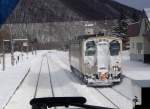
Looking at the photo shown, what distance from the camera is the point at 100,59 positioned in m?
28.7

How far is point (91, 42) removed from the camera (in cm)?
2816

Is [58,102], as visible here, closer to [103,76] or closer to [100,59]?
[103,76]

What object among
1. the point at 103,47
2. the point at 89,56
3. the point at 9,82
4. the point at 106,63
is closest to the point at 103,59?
the point at 106,63

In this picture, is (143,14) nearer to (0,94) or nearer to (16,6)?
(0,94)

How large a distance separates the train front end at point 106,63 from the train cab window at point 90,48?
0.16 m

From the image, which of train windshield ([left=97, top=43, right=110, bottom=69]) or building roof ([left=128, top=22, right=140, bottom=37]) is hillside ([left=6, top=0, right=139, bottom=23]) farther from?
building roof ([left=128, top=22, right=140, bottom=37])

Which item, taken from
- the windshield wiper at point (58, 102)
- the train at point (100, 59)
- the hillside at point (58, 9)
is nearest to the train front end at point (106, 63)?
the train at point (100, 59)

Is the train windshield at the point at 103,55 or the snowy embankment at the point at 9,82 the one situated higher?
the train windshield at the point at 103,55

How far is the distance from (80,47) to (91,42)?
973 millimetres

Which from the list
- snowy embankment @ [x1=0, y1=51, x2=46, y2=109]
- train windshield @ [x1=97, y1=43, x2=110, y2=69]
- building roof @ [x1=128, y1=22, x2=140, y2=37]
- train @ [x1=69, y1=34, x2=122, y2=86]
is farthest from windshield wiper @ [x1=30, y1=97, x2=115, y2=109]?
building roof @ [x1=128, y1=22, x2=140, y2=37]

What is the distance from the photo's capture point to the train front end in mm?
27672

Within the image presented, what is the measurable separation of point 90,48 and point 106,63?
120cm

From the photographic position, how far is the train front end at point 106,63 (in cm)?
2767

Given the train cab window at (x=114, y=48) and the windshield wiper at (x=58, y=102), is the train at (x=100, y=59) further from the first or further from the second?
the windshield wiper at (x=58, y=102)
